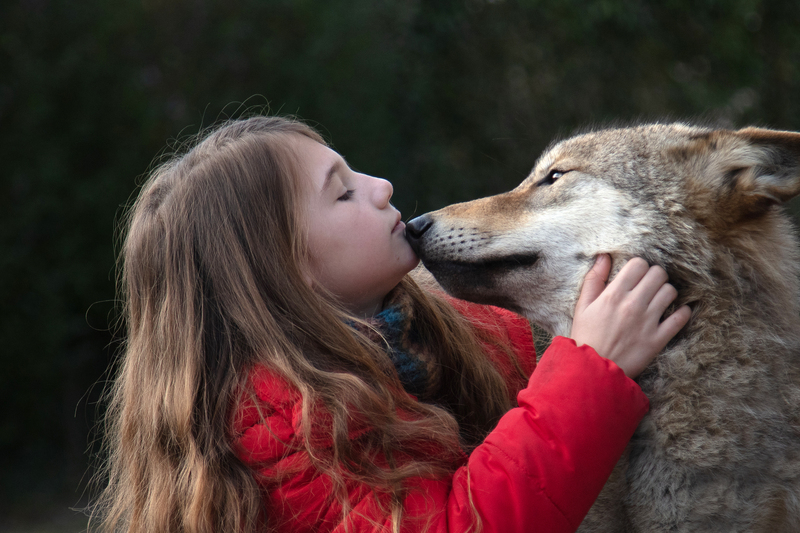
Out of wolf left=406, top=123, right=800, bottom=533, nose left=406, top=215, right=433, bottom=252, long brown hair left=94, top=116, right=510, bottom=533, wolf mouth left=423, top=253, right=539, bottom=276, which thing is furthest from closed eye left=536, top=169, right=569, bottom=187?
long brown hair left=94, top=116, right=510, bottom=533

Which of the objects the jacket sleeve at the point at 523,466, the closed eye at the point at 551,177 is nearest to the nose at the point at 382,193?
the closed eye at the point at 551,177

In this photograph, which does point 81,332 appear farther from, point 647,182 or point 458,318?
point 647,182

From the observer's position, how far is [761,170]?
191cm

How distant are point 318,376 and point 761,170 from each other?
1.39 m

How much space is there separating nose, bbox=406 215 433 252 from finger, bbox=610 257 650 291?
0.59 metres

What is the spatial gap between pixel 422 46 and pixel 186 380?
517cm

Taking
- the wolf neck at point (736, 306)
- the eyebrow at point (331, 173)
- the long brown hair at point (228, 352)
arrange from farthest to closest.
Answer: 1. the eyebrow at point (331, 173)
2. the wolf neck at point (736, 306)
3. the long brown hair at point (228, 352)

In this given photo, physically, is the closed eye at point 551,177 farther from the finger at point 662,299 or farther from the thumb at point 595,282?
the finger at point 662,299

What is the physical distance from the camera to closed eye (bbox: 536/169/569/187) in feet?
7.35

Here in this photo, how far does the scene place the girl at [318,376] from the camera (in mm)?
1590

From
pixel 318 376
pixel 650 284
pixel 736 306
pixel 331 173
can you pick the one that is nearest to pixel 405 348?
pixel 318 376

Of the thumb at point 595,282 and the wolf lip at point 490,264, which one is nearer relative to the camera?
the thumb at point 595,282

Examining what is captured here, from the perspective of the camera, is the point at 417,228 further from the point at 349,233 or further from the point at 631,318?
the point at 631,318

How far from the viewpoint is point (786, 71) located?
18.9 feet
